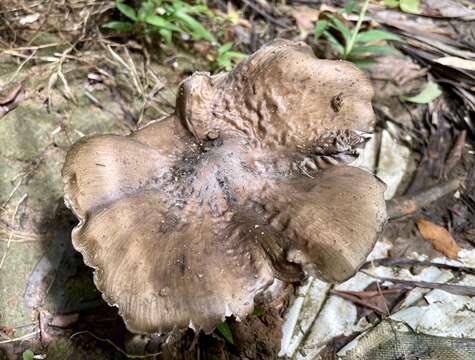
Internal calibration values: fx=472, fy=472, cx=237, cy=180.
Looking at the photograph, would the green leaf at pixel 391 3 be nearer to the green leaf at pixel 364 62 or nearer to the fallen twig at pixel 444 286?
the green leaf at pixel 364 62

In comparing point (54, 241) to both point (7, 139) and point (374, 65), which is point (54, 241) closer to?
point (7, 139)

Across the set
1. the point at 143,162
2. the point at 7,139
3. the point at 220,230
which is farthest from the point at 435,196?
the point at 7,139

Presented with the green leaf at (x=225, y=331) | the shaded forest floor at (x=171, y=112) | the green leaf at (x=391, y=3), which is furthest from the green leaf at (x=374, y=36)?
the green leaf at (x=225, y=331)

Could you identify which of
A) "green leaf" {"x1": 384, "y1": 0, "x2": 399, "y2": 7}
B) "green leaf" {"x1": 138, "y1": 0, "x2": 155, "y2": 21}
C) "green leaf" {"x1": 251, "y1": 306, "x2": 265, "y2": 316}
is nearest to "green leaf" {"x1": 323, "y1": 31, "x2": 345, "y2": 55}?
"green leaf" {"x1": 384, "y1": 0, "x2": 399, "y2": 7}

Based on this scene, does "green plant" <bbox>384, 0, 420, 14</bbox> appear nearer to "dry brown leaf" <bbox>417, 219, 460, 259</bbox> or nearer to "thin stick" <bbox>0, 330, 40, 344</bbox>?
"dry brown leaf" <bbox>417, 219, 460, 259</bbox>

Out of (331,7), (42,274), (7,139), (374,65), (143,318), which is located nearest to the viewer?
(143,318)
